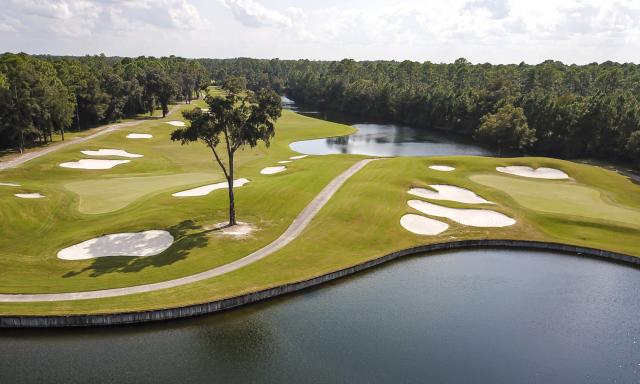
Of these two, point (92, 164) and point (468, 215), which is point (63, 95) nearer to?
point (92, 164)

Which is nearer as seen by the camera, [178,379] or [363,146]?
[178,379]

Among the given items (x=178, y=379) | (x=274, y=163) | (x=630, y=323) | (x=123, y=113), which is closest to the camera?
(x=178, y=379)

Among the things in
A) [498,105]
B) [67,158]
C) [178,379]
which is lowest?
[178,379]

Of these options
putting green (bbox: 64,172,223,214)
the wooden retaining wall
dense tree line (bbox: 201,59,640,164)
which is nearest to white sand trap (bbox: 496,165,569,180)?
the wooden retaining wall

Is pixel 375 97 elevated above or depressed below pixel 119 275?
above

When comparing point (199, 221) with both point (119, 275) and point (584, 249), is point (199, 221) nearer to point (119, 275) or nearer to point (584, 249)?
point (119, 275)

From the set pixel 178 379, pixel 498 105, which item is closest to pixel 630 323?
pixel 178 379

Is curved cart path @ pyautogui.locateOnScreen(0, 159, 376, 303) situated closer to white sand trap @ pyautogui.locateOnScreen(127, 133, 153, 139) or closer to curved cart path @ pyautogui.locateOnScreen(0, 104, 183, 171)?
curved cart path @ pyautogui.locateOnScreen(0, 104, 183, 171)
